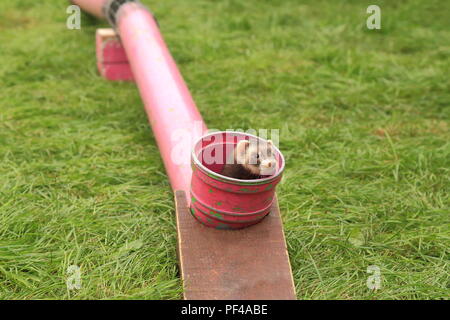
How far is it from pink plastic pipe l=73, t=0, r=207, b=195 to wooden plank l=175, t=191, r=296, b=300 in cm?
37

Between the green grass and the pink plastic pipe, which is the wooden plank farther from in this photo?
the pink plastic pipe

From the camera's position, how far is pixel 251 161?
2402mm

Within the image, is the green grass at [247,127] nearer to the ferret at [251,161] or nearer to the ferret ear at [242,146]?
the ferret at [251,161]

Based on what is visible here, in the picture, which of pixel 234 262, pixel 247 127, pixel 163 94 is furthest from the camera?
pixel 247 127

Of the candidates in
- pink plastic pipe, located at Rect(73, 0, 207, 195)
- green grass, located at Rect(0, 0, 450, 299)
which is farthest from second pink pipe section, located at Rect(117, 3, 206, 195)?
green grass, located at Rect(0, 0, 450, 299)

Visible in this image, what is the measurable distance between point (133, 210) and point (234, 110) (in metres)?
1.61

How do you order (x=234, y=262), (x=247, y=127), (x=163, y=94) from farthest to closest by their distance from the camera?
(x=247, y=127), (x=163, y=94), (x=234, y=262)

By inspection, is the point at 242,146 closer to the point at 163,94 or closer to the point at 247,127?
Answer: the point at 163,94

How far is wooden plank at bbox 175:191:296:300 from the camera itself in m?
2.30

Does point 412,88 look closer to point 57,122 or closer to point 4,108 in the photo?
point 57,122

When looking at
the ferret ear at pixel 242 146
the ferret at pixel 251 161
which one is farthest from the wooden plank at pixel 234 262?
the ferret ear at pixel 242 146

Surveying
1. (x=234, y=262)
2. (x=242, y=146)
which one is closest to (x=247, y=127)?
(x=242, y=146)

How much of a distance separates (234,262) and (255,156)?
500 mm

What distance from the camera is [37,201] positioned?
3078mm
